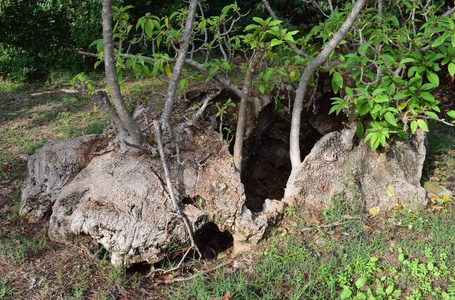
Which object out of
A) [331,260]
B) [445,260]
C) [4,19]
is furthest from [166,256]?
[4,19]

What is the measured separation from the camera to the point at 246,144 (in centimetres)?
444

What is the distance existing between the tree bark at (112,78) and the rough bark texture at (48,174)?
2.13 ft

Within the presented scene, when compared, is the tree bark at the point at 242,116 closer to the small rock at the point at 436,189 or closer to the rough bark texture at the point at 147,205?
the rough bark texture at the point at 147,205

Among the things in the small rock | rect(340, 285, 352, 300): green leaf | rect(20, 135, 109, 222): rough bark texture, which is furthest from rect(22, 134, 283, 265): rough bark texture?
the small rock

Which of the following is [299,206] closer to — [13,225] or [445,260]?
[445,260]

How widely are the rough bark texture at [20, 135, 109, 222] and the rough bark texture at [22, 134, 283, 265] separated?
24 millimetres

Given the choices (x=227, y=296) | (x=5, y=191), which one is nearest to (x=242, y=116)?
(x=227, y=296)

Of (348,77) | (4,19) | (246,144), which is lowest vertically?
(246,144)

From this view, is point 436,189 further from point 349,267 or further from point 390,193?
point 349,267

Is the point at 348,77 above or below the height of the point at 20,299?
above

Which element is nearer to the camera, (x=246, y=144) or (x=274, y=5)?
(x=246, y=144)

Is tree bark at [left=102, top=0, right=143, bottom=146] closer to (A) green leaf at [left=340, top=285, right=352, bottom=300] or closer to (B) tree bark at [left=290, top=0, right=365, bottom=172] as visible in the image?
(B) tree bark at [left=290, top=0, right=365, bottom=172]

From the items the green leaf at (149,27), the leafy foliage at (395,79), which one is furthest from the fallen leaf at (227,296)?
the green leaf at (149,27)

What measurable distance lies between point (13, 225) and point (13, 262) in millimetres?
608
